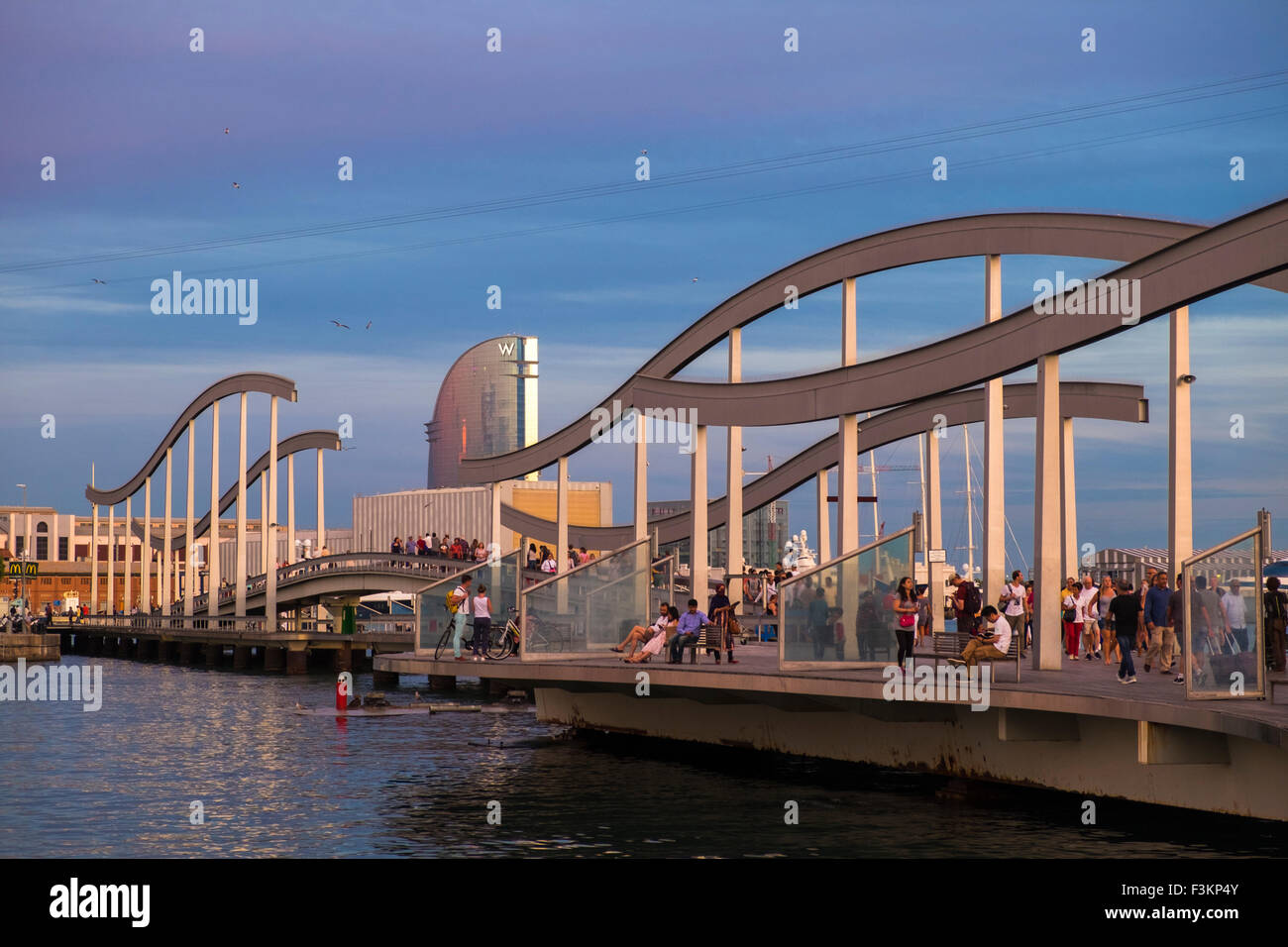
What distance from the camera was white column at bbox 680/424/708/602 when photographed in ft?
107

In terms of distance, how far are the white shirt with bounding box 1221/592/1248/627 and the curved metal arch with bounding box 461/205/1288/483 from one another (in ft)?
13.6

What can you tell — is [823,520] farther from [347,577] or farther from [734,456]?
[347,577]

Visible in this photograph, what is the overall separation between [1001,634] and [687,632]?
22.9 feet

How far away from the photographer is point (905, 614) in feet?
72.6

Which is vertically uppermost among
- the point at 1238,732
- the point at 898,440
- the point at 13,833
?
the point at 898,440

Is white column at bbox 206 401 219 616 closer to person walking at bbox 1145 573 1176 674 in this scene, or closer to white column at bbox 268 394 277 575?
white column at bbox 268 394 277 575

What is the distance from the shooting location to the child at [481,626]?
2873cm

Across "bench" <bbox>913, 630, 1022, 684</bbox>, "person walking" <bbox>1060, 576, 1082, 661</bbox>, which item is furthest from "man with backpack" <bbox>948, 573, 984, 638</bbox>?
"bench" <bbox>913, 630, 1022, 684</bbox>

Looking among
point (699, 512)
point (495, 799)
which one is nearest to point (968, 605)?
point (495, 799)
